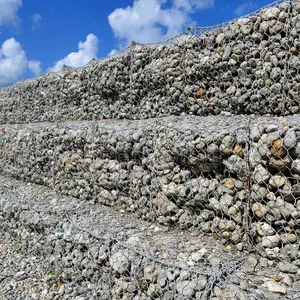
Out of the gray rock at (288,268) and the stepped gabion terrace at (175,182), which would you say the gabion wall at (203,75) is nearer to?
the stepped gabion terrace at (175,182)

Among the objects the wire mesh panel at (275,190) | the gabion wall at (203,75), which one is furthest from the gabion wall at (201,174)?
the gabion wall at (203,75)

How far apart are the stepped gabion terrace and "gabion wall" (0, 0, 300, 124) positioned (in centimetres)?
3

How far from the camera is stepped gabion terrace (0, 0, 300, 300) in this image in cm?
404

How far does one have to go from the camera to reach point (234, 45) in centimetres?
631

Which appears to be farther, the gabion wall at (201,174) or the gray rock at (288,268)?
the gabion wall at (201,174)

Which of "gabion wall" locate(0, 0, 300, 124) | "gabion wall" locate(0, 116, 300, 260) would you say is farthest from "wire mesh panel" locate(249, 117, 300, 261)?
"gabion wall" locate(0, 0, 300, 124)

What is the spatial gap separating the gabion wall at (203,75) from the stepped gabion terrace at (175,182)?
0.08 ft

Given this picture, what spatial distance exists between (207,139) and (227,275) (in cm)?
191

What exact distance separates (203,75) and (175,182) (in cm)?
269

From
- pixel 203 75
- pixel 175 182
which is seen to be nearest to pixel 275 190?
pixel 175 182

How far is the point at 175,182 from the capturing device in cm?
552

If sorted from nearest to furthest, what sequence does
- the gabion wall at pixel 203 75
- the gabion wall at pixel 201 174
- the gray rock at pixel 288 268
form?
the gray rock at pixel 288 268, the gabion wall at pixel 201 174, the gabion wall at pixel 203 75

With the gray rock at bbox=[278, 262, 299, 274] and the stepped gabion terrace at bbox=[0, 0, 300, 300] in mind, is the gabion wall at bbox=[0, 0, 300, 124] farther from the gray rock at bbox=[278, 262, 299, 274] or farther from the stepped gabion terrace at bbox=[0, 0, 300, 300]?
the gray rock at bbox=[278, 262, 299, 274]

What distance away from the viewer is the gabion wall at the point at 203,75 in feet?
18.6
